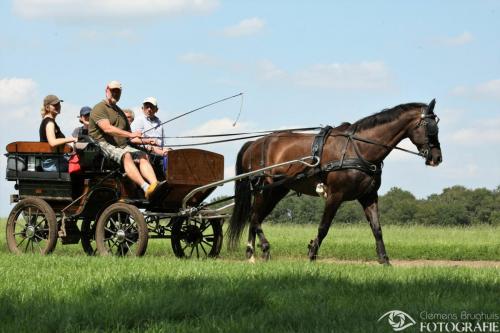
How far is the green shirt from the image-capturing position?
11.9 m

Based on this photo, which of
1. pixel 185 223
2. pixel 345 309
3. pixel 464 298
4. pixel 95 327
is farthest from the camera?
pixel 185 223

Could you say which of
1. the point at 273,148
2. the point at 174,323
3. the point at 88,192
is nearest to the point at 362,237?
the point at 273,148

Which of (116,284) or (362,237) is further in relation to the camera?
(362,237)

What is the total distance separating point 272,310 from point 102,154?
636 centimetres

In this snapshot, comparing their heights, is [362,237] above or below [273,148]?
below

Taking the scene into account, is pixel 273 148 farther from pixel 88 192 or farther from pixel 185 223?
pixel 88 192

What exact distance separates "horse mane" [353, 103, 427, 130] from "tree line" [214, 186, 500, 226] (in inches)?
956

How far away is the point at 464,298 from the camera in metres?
6.98

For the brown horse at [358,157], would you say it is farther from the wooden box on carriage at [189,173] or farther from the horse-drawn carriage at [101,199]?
the horse-drawn carriage at [101,199]

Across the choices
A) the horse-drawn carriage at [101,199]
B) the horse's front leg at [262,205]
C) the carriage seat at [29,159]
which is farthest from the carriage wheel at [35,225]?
the horse's front leg at [262,205]

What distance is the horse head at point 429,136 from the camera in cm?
1177

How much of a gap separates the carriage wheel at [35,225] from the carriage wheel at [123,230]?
80 cm

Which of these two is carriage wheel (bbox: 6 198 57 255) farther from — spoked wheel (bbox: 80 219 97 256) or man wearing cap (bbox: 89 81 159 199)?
man wearing cap (bbox: 89 81 159 199)

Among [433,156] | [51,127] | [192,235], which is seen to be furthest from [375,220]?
[51,127]
